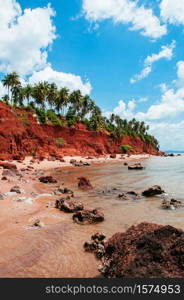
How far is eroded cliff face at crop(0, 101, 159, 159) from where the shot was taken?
4581 cm

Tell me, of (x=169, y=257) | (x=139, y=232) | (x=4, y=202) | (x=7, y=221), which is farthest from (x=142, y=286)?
(x=4, y=202)

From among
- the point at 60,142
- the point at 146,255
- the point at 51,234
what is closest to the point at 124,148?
the point at 60,142

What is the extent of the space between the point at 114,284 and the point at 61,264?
2539 mm

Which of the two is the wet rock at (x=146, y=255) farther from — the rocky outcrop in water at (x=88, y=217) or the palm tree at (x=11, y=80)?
the palm tree at (x=11, y=80)

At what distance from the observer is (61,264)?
6.04m

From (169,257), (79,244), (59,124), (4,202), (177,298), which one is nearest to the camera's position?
(177,298)

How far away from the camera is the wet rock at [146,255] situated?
4633mm

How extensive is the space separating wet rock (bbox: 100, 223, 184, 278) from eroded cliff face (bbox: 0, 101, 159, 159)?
37.0m

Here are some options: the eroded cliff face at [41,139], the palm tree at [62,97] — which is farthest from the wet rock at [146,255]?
the palm tree at [62,97]

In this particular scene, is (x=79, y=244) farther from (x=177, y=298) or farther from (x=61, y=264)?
(x=177, y=298)

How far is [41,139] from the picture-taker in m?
57.5

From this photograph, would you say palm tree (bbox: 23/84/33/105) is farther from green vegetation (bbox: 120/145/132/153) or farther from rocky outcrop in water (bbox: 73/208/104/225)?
rocky outcrop in water (bbox: 73/208/104/225)

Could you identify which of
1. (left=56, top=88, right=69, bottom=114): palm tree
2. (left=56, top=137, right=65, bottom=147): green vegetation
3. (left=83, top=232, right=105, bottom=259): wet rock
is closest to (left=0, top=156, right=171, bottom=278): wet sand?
(left=83, top=232, right=105, bottom=259): wet rock

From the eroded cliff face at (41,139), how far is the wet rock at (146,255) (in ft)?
122
